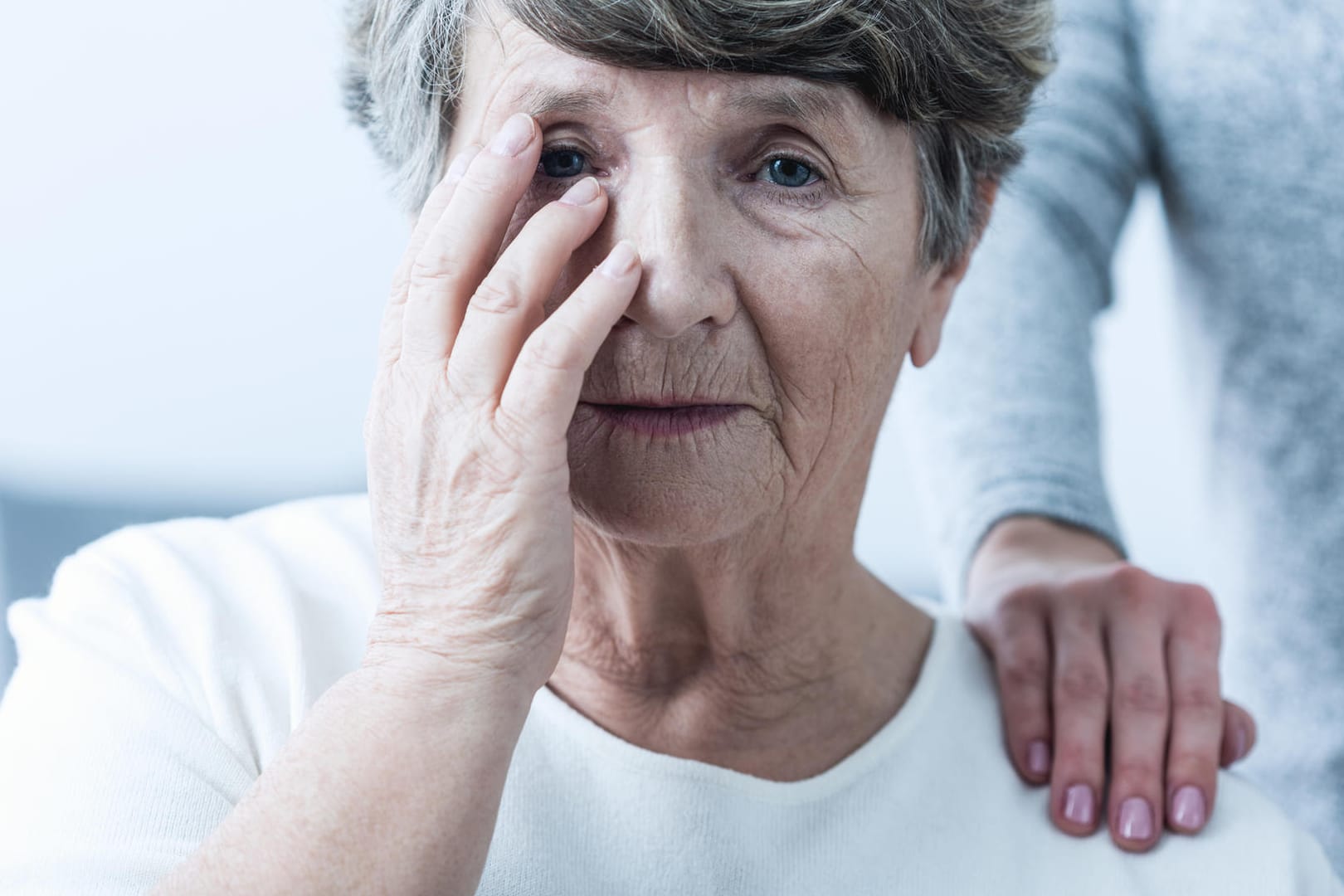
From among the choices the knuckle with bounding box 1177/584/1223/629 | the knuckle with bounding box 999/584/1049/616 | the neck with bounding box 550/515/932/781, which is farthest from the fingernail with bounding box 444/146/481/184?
the knuckle with bounding box 1177/584/1223/629

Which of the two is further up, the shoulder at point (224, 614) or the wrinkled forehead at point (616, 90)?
the wrinkled forehead at point (616, 90)

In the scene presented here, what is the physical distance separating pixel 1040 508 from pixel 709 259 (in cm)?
81

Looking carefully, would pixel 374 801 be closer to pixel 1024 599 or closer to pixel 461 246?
pixel 461 246

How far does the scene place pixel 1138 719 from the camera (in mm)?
1542

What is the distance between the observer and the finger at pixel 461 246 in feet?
3.81

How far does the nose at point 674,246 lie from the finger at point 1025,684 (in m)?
0.65

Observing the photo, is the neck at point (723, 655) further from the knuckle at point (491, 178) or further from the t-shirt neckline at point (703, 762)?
the knuckle at point (491, 178)

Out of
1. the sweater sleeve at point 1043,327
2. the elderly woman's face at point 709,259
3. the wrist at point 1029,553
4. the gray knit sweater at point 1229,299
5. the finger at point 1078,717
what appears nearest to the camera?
the elderly woman's face at point 709,259

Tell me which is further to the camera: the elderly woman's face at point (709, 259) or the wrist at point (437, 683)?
the elderly woman's face at point (709, 259)

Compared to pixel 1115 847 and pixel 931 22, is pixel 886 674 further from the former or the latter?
pixel 931 22

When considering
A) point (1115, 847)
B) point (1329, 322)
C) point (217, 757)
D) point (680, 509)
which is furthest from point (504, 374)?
point (1329, 322)

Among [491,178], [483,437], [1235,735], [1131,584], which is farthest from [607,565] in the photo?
[1235,735]

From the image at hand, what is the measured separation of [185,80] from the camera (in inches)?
157

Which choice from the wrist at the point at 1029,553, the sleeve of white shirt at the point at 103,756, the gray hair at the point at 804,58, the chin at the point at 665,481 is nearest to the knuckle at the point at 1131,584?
the wrist at the point at 1029,553
